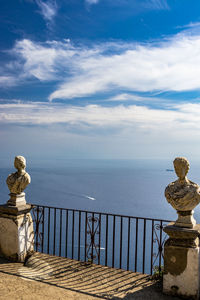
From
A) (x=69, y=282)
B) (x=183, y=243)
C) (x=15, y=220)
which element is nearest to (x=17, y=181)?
(x=15, y=220)

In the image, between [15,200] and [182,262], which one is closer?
[182,262]

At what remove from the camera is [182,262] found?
4.25m

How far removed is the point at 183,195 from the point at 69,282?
2.70 metres

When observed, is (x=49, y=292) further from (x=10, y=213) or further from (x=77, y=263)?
(x=10, y=213)

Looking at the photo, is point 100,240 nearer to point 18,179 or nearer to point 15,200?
point 15,200

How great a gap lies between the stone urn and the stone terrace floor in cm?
136

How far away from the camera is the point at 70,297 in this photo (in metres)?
4.21

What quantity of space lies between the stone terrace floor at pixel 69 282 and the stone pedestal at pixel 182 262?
23cm

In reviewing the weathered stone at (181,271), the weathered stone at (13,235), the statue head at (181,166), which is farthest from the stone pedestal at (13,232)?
the statue head at (181,166)

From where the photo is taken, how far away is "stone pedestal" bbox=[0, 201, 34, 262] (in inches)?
222

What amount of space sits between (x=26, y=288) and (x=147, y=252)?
4135 cm

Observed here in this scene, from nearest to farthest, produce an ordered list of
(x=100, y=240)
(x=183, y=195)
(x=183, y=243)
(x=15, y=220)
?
(x=183, y=195) → (x=183, y=243) → (x=15, y=220) → (x=100, y=240)

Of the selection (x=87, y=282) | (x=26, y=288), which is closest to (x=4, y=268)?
(x=26, y=288)

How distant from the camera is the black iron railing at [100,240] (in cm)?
536
